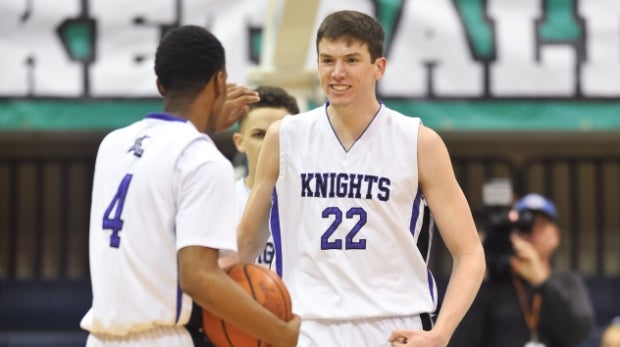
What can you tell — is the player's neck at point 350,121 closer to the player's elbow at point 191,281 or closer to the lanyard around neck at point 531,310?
the player's elbow at point 191,281

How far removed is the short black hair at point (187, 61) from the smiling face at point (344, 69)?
0.83 metres

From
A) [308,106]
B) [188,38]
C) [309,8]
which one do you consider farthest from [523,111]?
[188,38]

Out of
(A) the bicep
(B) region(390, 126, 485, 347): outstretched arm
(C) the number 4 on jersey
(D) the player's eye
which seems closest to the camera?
(C) the number 4 on jersey

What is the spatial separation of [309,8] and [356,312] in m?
4.34

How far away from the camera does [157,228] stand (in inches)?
192

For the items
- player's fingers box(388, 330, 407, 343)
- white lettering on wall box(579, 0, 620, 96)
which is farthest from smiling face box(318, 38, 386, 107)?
white lettering on wall box(579, 0, 620, 96)

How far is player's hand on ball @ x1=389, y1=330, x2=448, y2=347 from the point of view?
5.61 m

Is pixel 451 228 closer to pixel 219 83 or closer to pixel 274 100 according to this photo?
pixel 219 83

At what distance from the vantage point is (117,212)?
495 cm

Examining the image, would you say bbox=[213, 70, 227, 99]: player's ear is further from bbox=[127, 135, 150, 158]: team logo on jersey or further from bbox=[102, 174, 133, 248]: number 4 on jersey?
bbox=[102, 174, 133, 248]: number 4 on jersey

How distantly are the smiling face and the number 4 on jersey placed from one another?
3.86ft

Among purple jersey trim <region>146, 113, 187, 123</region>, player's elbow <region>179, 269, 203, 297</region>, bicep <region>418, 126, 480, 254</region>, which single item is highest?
purple jersey trim <region>146, 113, 187, 123</region>

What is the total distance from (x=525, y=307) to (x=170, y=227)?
431 cm

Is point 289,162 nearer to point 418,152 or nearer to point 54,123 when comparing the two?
point 418,152
